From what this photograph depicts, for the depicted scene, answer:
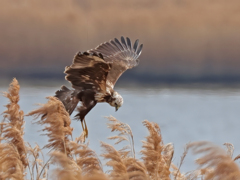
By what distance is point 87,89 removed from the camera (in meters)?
4.65

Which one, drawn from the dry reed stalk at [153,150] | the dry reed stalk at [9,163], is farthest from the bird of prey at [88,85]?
the dry reed stalk at [9,163]

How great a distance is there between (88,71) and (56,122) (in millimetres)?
1717

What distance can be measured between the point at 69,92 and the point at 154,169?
1.92 m

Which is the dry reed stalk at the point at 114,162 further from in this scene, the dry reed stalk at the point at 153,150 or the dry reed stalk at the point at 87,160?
the dry reed stalk at the point at 153,150

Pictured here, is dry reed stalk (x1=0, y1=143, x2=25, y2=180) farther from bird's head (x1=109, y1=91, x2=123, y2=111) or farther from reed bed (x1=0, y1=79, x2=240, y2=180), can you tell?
bird's head (x1=109, y1=91, x2=123, y2=111)

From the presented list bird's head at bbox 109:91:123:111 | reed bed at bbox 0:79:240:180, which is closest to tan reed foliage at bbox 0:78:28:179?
reed bed at bbox 0:79:240:180

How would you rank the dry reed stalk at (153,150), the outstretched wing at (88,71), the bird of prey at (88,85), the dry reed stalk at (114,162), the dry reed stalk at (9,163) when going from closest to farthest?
the dry reed stalk at (114,162)
the dry reed stalk at (9,163)
the dry reed stalk at (153,150)
the outstretched wing at (88,71)
the bird of prey at (88,85)

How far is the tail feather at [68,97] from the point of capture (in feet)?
14.8

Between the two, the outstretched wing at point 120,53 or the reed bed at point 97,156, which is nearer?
the reed bed at point 97,156

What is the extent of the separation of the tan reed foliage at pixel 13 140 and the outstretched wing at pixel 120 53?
187 cm

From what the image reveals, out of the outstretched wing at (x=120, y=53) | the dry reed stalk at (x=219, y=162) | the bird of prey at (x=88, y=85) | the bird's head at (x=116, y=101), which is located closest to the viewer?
the dry reed stalk at (x=219, y=162)

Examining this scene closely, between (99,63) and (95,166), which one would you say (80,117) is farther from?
(95,166)

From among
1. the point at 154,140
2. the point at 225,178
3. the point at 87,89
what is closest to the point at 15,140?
the point at 154,140

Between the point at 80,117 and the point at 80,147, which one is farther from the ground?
the point at 80,117
